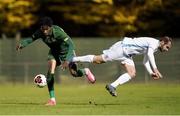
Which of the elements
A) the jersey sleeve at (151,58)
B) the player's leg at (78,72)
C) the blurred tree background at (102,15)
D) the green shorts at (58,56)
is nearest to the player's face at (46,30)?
the green shorts at (58,56)

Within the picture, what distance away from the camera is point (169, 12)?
41.6 metres

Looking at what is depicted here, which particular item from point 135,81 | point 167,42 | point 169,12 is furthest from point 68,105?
point 169,12

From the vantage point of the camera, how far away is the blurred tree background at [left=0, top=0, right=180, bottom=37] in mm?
40438

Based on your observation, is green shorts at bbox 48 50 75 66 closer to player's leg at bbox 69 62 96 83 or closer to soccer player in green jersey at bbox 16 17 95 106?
soccer player in green jersey at bbox 16 17 95 106

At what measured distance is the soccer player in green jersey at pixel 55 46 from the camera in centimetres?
1847

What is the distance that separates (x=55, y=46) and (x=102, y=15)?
2198cm

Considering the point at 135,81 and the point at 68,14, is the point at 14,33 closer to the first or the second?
the point at 68,14

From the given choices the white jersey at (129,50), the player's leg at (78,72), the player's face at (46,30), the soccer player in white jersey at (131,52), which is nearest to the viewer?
the player's face at (46,30)

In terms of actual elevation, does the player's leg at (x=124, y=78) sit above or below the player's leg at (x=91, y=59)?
below

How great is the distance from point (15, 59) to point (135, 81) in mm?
6942

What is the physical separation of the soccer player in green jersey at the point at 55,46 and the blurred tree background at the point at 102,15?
68.1ft

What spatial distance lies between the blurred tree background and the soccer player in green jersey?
68.1ft

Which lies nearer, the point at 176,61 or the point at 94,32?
the point at 176,61

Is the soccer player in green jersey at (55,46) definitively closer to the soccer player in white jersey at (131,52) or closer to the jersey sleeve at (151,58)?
the soccer player in white jersey at (131,52)
